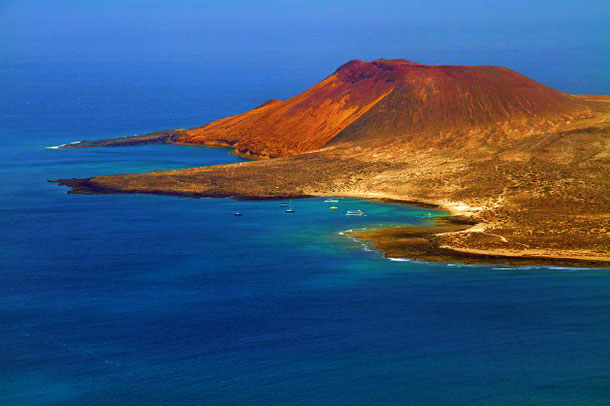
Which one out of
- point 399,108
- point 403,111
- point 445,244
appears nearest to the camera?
point 445,244

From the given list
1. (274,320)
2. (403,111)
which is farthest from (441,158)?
(274,320)

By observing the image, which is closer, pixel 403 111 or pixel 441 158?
pixel 441 158

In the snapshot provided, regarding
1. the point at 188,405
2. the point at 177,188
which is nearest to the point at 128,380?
the point at 188,405

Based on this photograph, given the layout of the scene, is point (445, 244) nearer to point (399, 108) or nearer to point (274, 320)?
point (274, 320)

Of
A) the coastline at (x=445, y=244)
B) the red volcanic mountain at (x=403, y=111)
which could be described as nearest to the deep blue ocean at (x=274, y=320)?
the coastline at (x=445, y=244)

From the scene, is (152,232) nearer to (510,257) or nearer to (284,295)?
(284,295)

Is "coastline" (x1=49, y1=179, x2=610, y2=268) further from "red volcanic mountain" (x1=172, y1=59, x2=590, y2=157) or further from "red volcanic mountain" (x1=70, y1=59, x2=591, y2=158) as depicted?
"red volcanic mountain" (x1=172, y1=59, x2=590, y2=157)

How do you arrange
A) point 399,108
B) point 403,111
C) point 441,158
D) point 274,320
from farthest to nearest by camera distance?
point 399,108, point 403,111, point 441,158, point 274,320
